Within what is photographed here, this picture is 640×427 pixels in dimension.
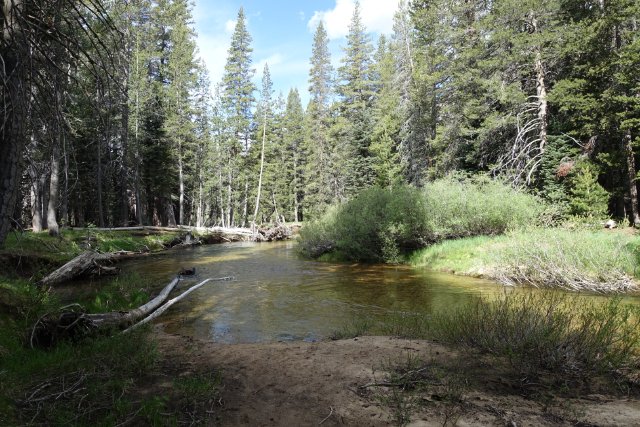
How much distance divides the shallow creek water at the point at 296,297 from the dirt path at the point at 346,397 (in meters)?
2.26

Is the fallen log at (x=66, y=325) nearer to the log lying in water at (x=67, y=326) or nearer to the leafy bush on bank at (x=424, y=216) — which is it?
the log lying in water at (x=67, y=326)

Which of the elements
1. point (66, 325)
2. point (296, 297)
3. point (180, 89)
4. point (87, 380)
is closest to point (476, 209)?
point (296, 297)

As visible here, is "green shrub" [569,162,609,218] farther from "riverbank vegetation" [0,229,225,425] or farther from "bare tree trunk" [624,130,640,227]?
"riverbank vegetation" [0,229,225,425]

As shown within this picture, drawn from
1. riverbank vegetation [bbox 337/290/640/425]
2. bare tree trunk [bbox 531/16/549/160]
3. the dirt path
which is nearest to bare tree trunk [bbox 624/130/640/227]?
bare tree trunk [bbox 531/16/549/160]

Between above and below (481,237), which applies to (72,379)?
below

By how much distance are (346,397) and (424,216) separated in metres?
14.6

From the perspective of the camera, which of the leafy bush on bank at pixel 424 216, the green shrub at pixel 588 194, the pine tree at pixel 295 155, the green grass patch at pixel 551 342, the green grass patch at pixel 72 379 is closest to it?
the green grass patch at pixel 72 379

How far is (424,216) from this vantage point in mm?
17797

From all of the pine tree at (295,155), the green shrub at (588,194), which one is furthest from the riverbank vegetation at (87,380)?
the pine tree at (295,155)

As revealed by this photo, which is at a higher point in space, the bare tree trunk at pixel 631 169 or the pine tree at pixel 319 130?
the pine tree at pixel 319 130

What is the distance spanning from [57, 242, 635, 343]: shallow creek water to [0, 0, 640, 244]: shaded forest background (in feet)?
14.0

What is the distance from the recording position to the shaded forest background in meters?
4.52

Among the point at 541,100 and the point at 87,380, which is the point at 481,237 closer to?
the point at 541,100

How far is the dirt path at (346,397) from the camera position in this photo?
139 inches
